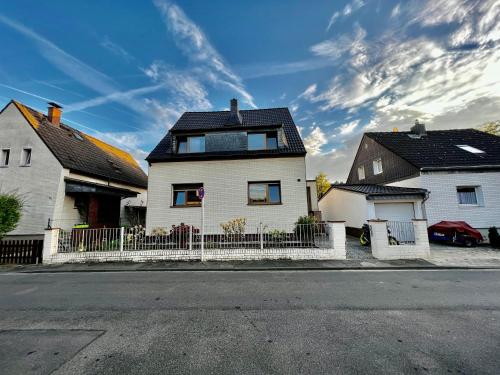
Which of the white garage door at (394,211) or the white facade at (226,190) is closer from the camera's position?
the white facade at (226,190)

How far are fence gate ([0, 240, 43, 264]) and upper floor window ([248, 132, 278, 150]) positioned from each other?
10925 millimetres

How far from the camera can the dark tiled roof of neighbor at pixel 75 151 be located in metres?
13.2

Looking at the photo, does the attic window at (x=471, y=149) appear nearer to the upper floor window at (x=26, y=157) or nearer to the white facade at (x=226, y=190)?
the white facade at (x=226, y=190)

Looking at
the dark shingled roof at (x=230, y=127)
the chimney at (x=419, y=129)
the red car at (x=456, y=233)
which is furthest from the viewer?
the chimney at (x=419, y=129)

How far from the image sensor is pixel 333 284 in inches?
231

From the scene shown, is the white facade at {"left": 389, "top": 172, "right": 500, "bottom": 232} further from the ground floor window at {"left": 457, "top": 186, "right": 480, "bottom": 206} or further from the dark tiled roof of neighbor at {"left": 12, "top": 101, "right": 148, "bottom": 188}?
the dark tiled roof of neighbor at {"left": 12, "top": 101, "right": 148, "bottom": 188}

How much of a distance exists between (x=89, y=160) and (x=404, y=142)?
2335cm

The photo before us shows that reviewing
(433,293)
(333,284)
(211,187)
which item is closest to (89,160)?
(211,187)

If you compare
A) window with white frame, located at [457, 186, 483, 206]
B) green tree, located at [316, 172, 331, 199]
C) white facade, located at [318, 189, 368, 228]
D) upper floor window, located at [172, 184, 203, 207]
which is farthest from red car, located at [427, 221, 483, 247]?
green tree, located at [316, 172, 331, 199]

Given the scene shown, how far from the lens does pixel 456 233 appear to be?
1106 cm

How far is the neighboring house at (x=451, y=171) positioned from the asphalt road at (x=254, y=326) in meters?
8.07

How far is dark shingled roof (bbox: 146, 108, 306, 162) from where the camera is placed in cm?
1248

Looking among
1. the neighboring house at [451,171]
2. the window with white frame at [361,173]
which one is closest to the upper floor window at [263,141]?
the neighboring house at [451,171]

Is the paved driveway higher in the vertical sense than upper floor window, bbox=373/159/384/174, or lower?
lower
